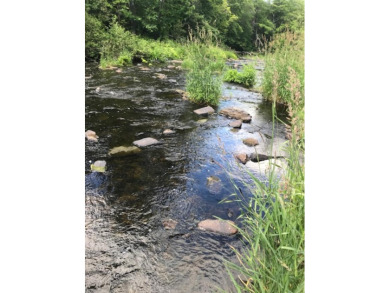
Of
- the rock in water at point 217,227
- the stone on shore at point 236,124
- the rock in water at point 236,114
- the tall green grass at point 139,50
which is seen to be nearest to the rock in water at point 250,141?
the stone on shore at point 236,124

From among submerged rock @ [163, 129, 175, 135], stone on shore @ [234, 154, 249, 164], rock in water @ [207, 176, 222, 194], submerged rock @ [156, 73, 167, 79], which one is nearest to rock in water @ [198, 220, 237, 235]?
rock in water @ [207, 176, 222, 194]

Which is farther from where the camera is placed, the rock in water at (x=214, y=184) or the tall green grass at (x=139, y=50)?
the tall green grass at (x=139, y=50)

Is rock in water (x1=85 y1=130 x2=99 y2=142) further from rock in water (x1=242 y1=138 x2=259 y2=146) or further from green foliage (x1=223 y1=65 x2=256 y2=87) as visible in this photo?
green foliage (x1=223 y1=65 x2=256 y2=87)

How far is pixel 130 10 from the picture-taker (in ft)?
9.75

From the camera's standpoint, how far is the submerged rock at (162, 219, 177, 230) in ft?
6.33

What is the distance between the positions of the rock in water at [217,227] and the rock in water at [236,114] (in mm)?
2540

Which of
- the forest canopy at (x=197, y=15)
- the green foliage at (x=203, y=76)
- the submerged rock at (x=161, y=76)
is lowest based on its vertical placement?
the submerged rock at (x=161, y=76)

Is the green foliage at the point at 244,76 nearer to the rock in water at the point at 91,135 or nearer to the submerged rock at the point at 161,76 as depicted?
the submerged rock at the point at 161,76

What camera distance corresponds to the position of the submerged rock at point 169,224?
1.93 metres

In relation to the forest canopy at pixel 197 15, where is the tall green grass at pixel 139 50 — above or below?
below

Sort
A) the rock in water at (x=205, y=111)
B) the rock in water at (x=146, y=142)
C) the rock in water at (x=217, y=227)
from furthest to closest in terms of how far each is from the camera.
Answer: the rock in water at (x=205, y=111)
the rock in water at (x=146, y=142)
the rock in water at (x=217, y=227)
